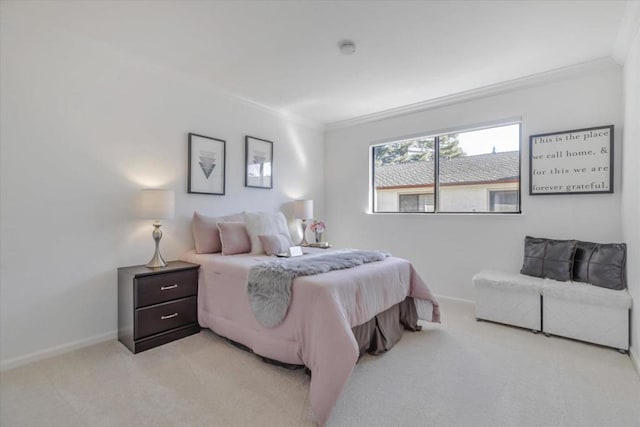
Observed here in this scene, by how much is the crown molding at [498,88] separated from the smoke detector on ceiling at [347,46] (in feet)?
5.60

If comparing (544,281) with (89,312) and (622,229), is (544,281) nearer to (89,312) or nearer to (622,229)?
(622,229)

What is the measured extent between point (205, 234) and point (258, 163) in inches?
51.7

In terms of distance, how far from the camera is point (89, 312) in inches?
104

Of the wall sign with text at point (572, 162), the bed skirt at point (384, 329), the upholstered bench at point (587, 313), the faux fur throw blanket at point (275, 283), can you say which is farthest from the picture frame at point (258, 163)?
the upholstered bench at point (587, 313)

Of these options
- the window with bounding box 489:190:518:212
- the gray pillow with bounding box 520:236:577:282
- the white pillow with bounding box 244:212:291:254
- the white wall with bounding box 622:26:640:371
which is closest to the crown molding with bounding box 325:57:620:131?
the white wall with bounding box 622:26:640:371

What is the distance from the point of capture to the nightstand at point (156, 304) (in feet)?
8.26

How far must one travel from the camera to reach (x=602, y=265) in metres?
2.71

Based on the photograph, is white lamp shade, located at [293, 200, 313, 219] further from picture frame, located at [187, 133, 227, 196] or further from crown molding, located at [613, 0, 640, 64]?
crown molding, located at [613, 0, 640, 64]

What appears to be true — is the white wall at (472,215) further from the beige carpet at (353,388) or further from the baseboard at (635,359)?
the beige carpet at (353,388)

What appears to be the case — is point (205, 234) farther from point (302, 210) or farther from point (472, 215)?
point (472, 215)

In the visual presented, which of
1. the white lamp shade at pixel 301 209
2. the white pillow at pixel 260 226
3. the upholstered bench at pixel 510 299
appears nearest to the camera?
the upholstered bench at pixel 510 299

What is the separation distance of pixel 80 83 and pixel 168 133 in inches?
31.5

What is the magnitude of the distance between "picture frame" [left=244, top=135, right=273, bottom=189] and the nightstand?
5.01 feet

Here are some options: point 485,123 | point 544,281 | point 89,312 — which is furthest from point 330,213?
point 89,312
